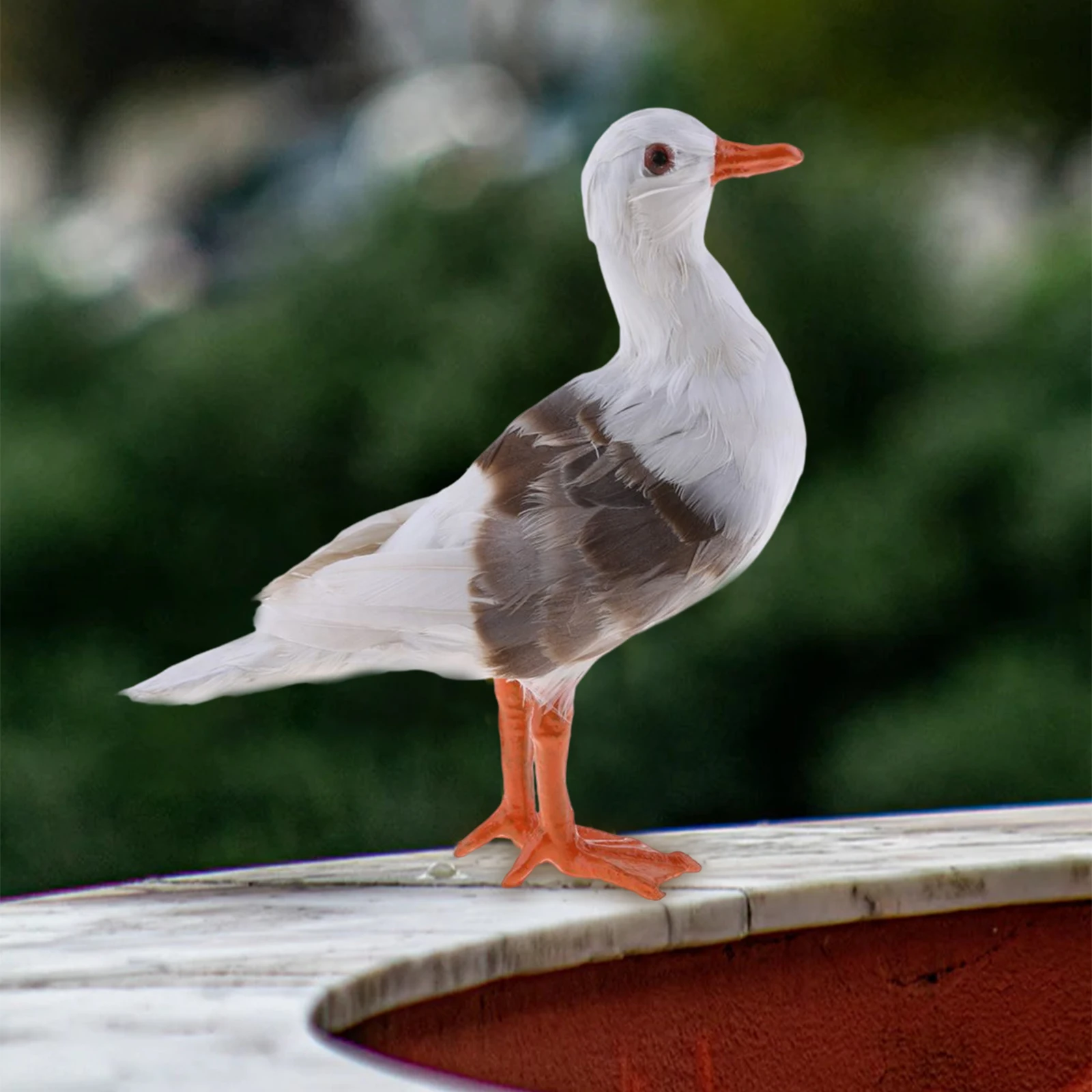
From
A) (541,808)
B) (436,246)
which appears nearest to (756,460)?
(541,808)

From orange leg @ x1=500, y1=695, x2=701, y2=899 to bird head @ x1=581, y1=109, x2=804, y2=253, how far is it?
1.33ft

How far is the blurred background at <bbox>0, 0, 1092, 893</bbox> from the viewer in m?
2.54

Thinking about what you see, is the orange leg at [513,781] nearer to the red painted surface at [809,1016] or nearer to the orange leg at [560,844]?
the orange leg at [560,844]

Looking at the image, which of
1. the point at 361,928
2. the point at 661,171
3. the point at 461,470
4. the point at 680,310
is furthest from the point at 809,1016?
the point at 461,470

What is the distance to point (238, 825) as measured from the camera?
99.7 inches

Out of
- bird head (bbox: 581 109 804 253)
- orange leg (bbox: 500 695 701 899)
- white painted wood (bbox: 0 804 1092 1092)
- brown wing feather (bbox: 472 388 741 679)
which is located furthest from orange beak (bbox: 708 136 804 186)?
white painted wood (bbox: 0 804 1092 1092)

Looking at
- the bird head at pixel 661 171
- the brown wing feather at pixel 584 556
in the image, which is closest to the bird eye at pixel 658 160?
the bird head at pixel 661 171

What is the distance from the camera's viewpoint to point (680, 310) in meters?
1.22

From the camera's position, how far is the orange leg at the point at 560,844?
1.23 metres

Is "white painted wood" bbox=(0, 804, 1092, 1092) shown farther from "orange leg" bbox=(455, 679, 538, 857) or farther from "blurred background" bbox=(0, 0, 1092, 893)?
"blurred background" bbox=(0, 0, 1092, 893)

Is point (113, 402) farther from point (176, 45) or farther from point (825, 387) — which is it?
point (825, 387)

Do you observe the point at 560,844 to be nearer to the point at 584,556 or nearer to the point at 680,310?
the point at 584,556

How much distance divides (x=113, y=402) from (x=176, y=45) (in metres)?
0.99

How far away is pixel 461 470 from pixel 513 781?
4.34 feet
